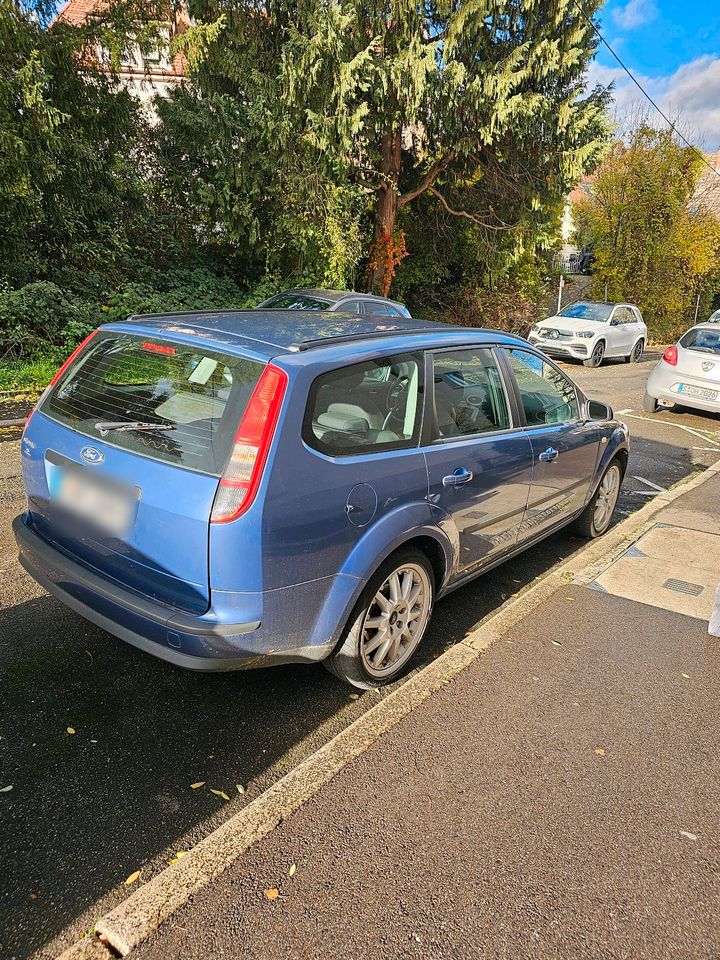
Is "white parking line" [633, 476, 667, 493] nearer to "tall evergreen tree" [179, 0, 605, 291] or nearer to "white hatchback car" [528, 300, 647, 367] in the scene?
"tall evergreen tree" [179, 0, 605, 291]

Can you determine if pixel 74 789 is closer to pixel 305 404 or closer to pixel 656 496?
pixel 305 404

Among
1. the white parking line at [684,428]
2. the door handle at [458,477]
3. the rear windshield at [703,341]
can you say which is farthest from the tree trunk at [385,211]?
the door handle at [458,477]

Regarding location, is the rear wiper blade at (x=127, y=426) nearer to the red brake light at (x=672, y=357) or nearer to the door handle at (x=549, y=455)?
the door handle at (x=549, y=455)

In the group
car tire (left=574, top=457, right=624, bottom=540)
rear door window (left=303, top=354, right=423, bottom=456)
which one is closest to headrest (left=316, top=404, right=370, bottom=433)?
rear door window (left=303, top=354, right=423, bottom=456)

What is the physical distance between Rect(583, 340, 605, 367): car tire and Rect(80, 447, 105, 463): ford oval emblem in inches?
623

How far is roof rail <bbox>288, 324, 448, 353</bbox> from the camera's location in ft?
9.37

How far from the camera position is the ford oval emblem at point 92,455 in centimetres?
280

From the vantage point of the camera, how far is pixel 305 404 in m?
2.66

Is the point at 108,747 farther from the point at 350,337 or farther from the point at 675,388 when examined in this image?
the point at 675,388

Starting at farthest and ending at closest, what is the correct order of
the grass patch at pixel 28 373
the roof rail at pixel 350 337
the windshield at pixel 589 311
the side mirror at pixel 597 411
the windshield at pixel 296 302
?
the windshield at pixel 589 311 < the windshield at pixel 296 302 < the grass patch at pixel 28 373 < the side mirror at pixel 597 411 < the roof rail at pixel 350 337

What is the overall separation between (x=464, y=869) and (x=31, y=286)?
417 inches

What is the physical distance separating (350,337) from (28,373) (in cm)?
772

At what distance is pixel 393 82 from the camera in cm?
1278

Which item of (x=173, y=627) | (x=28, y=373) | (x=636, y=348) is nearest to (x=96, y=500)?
(x=173, y=627)
